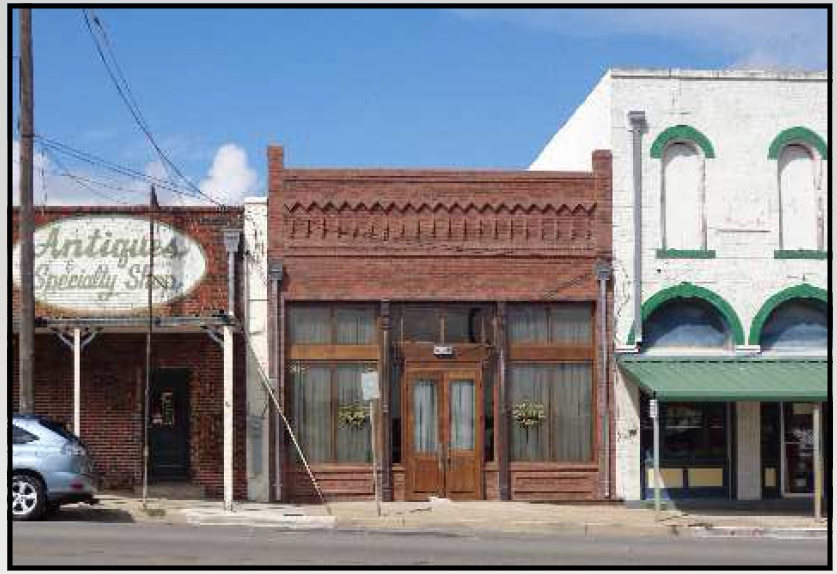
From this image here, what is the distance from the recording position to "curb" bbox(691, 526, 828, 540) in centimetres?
2258

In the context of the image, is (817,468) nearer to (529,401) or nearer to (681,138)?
(529,401)

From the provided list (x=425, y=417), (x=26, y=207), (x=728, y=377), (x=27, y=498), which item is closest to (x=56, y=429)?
(x=27, y=498)

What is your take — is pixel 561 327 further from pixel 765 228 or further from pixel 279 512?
pixel 279 512

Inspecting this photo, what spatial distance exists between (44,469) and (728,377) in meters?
11.8

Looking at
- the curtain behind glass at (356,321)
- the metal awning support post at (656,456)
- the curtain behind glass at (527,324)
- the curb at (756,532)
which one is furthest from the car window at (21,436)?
the curb at (756,532)

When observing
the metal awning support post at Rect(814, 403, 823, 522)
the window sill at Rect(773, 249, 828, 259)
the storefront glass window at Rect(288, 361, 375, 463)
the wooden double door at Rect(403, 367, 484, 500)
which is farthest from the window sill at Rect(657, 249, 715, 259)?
the storefront glass window at Rect(288, 361, 375, 463)

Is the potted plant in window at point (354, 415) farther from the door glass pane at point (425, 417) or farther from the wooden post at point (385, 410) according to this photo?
the door glass pane at point (425, 417)

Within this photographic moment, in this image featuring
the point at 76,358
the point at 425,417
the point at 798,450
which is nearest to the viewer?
the point at 76,358

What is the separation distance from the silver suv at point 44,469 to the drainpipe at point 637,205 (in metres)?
10.3

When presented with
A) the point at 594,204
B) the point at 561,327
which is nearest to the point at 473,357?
the point at 561,327

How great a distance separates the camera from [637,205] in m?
26.0

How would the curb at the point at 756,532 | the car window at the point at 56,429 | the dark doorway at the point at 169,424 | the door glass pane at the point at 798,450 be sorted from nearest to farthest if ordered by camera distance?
the car window at the point at 56,429 < the curb at the point at 756,532 < the dark doorway at the point at 169,424 < the door glass pane at the point at 798,450

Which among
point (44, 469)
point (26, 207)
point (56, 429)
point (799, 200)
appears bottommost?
point (44, 469)

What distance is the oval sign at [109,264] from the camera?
25.3 metres
